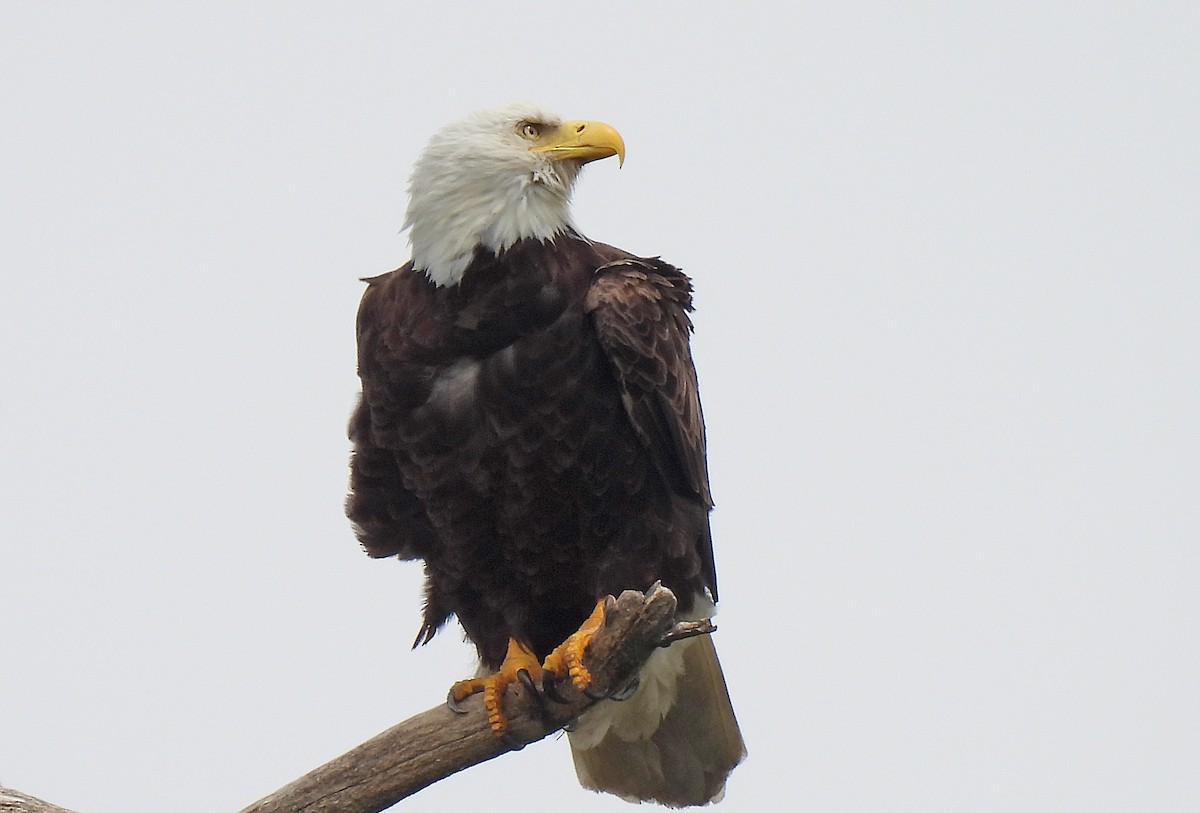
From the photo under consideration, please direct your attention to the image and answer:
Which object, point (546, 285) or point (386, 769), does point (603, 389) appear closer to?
point (546, 285)

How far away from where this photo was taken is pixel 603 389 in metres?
5.58

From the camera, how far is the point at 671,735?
22.0ft

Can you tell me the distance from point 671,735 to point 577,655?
1.48 metres

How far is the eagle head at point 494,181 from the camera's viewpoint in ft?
18.3

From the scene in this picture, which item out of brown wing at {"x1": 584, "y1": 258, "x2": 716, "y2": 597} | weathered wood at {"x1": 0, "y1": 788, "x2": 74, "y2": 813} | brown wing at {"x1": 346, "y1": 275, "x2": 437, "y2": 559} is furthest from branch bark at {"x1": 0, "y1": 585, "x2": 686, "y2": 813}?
brown wing at {"x1": 584, "y1": 258, "x2": 716, "y2": 597}

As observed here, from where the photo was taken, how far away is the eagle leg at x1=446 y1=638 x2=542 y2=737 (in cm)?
562

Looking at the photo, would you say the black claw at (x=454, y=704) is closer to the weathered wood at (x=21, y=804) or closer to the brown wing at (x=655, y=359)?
the brown wing at (x=655, y=359)

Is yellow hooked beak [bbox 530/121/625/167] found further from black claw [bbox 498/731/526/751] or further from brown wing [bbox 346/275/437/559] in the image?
black claw [bbox 498/731/526/751]

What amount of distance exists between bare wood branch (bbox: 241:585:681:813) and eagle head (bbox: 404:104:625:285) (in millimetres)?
1458

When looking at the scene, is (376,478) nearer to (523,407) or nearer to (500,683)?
(523,407)

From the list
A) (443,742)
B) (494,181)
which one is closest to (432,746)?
(443,742)

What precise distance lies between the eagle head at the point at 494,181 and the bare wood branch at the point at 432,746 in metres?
1.46

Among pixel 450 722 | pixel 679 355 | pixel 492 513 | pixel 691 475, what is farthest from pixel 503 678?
pixel 679 355

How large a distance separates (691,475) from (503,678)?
1.06 m
